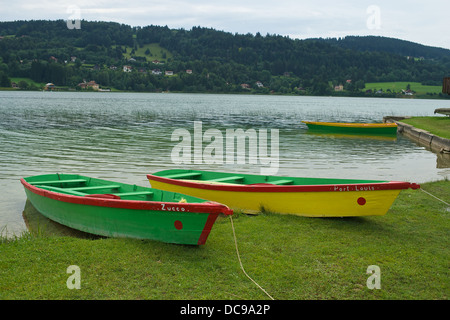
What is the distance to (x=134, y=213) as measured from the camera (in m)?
7.80

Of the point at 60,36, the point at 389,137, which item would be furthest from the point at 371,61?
the point at 389,137

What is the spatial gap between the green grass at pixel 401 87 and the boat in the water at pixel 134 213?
170m

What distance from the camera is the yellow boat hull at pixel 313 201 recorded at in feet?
28.9

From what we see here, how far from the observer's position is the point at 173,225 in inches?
290

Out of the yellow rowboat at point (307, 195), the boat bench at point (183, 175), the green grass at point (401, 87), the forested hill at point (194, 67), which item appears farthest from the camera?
the forested hill at point (194, 67)

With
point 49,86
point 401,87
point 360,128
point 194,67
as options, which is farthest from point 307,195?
point 194,67

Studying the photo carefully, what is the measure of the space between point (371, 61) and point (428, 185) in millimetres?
176817

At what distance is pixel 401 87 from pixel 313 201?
176126mm

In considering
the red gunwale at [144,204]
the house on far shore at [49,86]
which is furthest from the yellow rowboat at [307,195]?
the house on far shore at [49,86]

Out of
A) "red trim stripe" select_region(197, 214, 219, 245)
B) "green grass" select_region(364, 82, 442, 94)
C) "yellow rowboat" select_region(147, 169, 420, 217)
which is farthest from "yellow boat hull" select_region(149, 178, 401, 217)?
"green grass" select_region(364, 82, 442, 94)

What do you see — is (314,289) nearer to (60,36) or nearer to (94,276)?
(94,276)

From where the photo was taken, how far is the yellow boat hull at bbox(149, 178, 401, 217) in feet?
28.9

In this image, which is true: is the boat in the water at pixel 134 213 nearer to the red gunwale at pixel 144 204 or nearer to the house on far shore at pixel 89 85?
the red gunwale at pixel 144 204

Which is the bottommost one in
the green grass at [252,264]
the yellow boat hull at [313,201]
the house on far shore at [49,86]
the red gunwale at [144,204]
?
the green grass at [252,264]
